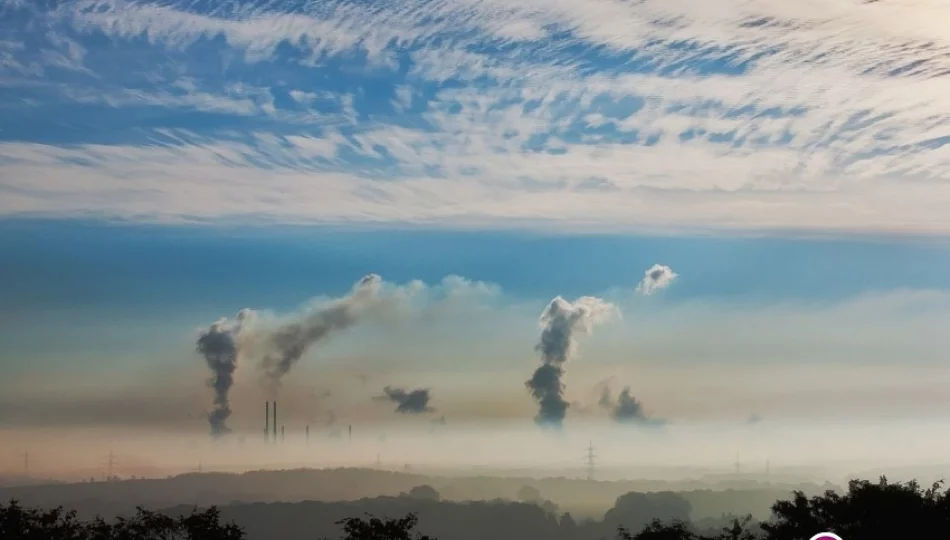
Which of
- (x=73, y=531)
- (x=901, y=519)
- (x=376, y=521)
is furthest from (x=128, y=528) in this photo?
(x=901, y=519)

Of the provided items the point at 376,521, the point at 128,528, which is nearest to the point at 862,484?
the point at 376,521

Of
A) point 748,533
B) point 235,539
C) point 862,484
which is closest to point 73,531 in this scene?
point 235,539

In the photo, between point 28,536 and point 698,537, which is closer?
point 28,536

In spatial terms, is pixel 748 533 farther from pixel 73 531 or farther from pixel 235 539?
pixel 73 531

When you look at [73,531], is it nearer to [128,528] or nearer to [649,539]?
[128,528]

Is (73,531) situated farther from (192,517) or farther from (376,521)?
(376,521)

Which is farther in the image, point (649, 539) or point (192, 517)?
point (649, 539)
